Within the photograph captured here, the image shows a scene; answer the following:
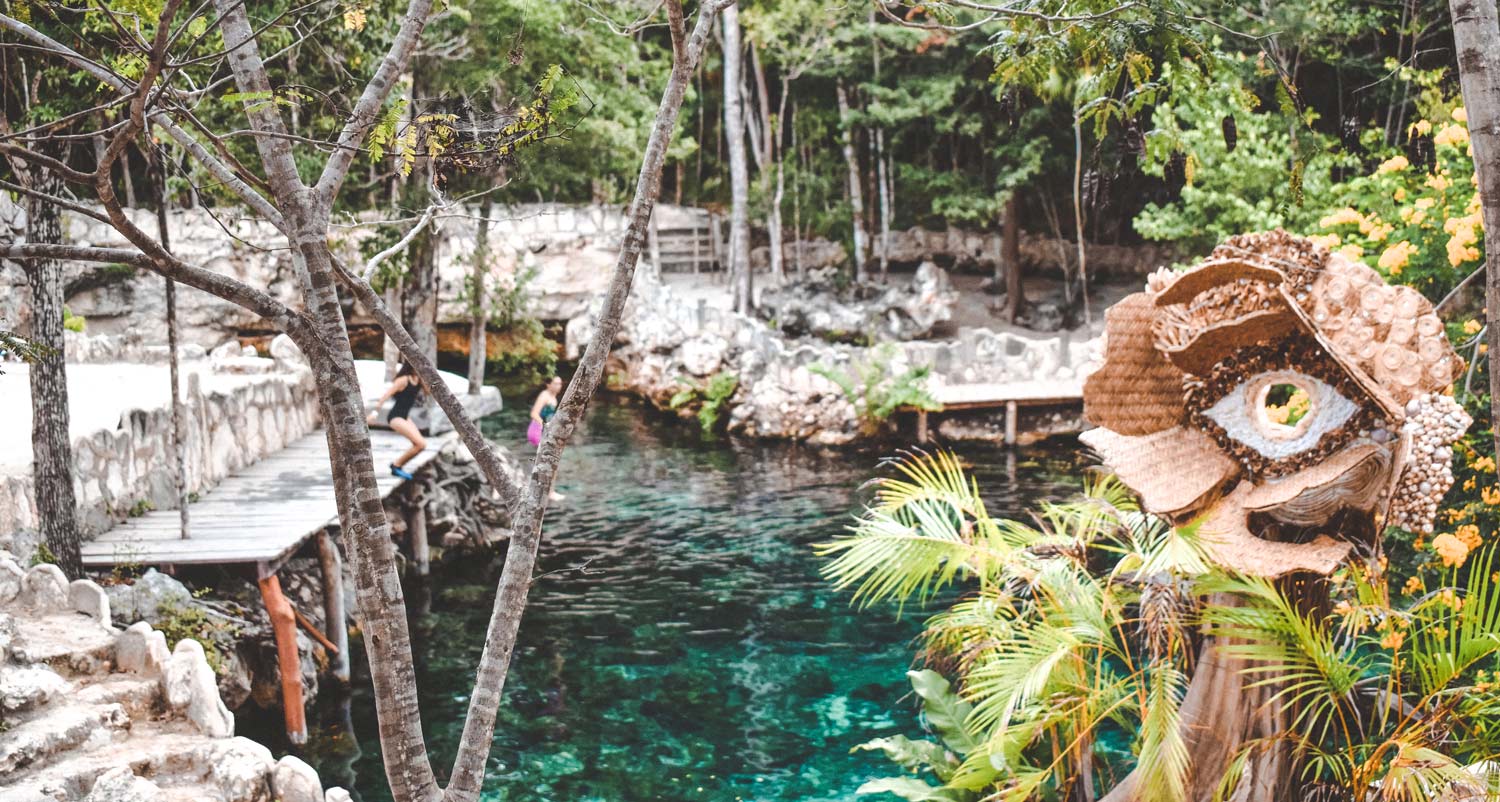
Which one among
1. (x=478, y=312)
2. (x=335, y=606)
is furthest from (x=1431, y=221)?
(x=478, y=312)

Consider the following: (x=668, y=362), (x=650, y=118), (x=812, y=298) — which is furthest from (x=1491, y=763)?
(x=812, y=298)

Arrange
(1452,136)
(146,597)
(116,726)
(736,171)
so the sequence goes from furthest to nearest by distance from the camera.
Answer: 1. (736,171)
2. (146,597)
3. (1452,136)
4. (116,726)

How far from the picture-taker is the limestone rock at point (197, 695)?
6.48m

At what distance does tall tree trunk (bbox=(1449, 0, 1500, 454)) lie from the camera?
3.63 metres

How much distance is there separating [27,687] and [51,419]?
9.80ft

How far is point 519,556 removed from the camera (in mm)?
4027

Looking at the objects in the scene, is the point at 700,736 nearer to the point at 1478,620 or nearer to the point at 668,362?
the point at 1478,620

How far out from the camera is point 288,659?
936 centimetres

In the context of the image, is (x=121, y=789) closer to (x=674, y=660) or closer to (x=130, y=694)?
(x=130, y=694)

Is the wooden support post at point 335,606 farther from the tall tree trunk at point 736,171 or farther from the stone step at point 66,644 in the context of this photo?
the tall tree trunk at point 736,171

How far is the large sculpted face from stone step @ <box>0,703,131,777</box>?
5.19m

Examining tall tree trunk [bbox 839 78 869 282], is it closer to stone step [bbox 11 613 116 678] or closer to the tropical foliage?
the tropical foliage

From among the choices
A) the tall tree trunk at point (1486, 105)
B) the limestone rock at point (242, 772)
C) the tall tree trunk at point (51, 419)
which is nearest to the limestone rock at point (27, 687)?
the limestone rock at point (242, 772)

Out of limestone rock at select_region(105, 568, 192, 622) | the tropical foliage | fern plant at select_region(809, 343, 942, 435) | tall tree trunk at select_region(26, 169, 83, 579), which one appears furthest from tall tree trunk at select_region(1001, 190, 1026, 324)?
tall tree trunk at select_region(26, 169, 83, 579)
